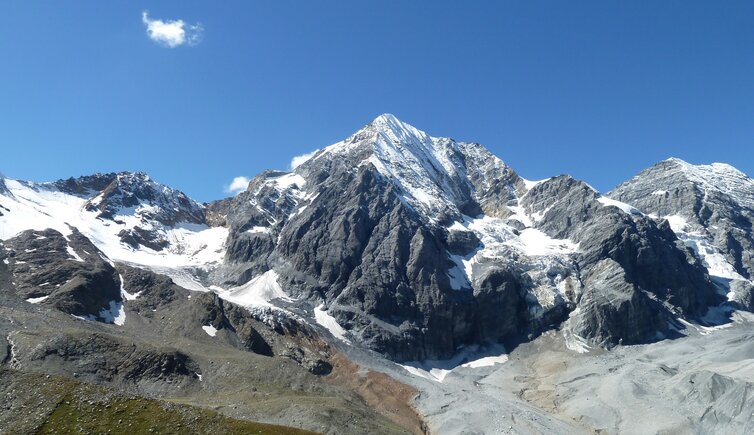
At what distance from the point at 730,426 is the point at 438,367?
8964 cm

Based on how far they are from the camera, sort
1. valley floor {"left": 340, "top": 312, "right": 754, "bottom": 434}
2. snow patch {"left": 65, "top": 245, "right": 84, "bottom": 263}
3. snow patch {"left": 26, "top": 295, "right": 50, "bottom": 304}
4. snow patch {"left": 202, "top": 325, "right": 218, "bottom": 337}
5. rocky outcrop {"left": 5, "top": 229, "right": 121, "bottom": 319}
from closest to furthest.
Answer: valley floor {"left": 340, "top": 312, "right": 754, "bottom": 434}, snow patch {"left": 26, "top": 295, "right": 50, "bottom": 304}, rocky outcrop {"left": 5, "top": 229, "right": 121, "bottom": 319}, snow patch {"left": 202, "top": 325, "right": 218, "bottom": 337}, snow patch {"left": 65, "top": 245, "right": 84, "bottom": 263}

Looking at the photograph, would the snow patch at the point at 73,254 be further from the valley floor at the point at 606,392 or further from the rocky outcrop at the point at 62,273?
the valley floor at the point at 606,392

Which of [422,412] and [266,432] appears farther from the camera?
[422,412]

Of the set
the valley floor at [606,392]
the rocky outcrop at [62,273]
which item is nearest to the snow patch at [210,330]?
the rocky outcrop at [62,273]

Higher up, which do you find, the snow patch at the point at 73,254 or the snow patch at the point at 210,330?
the snow patch at the point at 73,254

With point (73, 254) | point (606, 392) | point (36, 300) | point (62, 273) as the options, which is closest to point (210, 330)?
point (36, 300)

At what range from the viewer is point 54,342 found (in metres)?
114

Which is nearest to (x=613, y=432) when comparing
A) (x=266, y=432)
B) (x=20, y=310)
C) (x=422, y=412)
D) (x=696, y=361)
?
(x=422, y=412)

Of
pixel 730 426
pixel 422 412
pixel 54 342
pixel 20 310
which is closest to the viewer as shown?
pixel 54 342

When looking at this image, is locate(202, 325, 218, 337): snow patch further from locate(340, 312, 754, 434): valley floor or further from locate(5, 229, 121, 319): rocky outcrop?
locate(340, 312, 754, 434): valley floor

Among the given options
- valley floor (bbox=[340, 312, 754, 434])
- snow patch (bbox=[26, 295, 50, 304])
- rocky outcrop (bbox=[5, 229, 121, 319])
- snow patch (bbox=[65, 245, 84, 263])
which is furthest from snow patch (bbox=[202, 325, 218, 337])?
snow patch (bbox=[65, 245, 84, 263])

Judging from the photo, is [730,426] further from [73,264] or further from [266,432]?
[73,264]

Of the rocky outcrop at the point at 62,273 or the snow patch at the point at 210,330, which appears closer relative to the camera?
the rocky outcrop at the point at 62,273

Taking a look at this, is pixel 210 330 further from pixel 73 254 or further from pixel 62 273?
pixel 73 254
